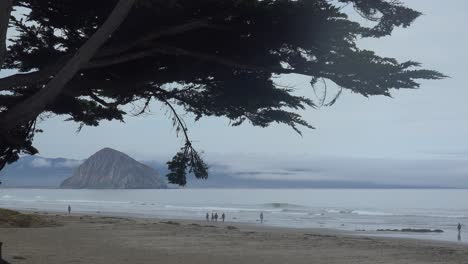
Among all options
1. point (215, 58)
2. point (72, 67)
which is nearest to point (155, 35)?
point (215, 58)

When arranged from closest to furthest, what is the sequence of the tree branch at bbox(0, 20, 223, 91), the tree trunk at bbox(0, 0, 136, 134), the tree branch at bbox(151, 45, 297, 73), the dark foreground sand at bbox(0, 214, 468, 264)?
the tree trunk at bbox(0, 0, 136, 134) → the tree branch at bbox(0, 20, 223, 91) → the tree branch at bbox(151, 45, 297, 73) → the dark foreground sand at bbox(0, 214, 468, 264)

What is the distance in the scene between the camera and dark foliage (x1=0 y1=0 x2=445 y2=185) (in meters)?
6.05

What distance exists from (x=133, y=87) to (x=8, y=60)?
151cm

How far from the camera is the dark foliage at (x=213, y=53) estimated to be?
6.05 meters

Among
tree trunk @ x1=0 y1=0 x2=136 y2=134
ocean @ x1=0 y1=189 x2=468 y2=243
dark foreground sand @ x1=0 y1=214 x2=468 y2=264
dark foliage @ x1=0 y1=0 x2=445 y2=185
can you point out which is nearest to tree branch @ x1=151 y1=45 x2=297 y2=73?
dark foliage @ x1=0 y1=0 x2=445 y2=185

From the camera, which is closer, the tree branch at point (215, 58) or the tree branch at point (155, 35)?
the tree branch at point (155, 35)

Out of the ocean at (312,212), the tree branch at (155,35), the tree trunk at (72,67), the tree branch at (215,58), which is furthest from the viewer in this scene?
the ocean at (312,212)

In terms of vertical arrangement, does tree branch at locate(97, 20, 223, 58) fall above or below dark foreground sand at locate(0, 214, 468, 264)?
above

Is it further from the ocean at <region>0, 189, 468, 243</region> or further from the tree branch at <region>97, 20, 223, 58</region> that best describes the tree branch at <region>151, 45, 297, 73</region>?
the ocean at <region>0, 189, 468, 243</region>

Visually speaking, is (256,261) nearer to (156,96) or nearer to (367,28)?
(156,96)

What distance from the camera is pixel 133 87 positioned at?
6.91 metres

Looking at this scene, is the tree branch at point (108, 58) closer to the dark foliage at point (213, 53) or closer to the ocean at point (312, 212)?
the dark foliage at point (213, 53)

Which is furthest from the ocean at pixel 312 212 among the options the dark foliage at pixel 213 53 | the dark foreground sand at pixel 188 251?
the dark foliage at pixel 213 53

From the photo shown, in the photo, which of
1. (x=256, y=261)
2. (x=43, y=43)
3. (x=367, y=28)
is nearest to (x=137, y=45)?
(x=43, y=43)
